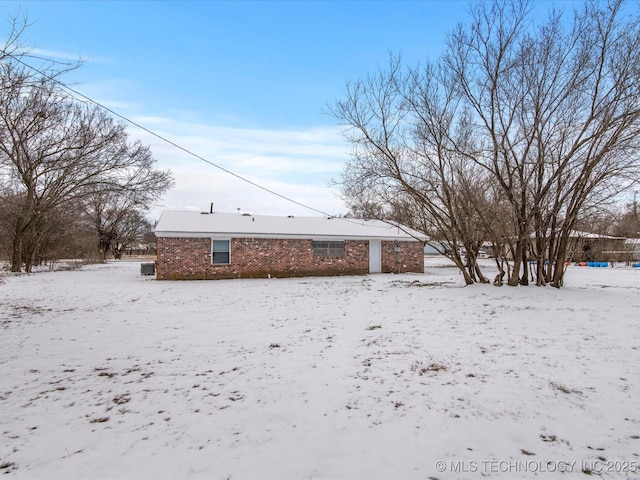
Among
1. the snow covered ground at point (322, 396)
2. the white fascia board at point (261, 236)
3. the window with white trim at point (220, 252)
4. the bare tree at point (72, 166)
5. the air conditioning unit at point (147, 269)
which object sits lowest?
the snow covered ground at point (322, 396)

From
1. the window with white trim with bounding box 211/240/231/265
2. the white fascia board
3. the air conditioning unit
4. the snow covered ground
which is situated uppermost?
the white fascia board

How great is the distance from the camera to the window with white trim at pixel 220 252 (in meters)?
17.3

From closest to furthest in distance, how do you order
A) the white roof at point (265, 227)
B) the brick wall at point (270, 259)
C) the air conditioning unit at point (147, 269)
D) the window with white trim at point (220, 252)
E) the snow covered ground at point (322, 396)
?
the snow covered ground at point (322, 396) < the brick wall at point (270, 259) < the white roof at point (265, 227) < the window with white trim at point (220, 252) < the air conditioning unit at point (147, 269)

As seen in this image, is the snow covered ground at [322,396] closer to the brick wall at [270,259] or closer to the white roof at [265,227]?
the brick wall at [270,259]

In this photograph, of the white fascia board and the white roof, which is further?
the white roof

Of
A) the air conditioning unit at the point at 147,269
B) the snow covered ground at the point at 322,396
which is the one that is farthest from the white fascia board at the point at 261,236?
the snow covered ground at the point at 322,396

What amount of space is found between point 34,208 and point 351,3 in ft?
63.5

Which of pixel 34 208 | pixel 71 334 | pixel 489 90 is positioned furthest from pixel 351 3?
pixel 34 208

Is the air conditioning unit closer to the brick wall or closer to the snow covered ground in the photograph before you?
the brick wall

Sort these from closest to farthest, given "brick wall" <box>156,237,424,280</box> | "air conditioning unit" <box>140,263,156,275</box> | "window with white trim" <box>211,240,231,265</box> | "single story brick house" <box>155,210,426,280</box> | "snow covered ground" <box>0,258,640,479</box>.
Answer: "snow covered ground" <box>0,258,640,479</box> → "brick wall" <box>156,237,424,280</box> → "single story brick house" <box>155,210,426,280</box> → "window with white trim" <box>211,240,231,265</box> → "air conditioning unit" <box>140,263,156,275</box>

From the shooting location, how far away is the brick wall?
16.6 m

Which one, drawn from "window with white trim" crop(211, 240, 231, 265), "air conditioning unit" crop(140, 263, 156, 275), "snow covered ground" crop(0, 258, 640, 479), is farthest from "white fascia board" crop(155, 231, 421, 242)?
"snow covered ground" crop(0, 258, 640, 479)

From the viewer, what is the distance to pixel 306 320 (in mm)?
7441

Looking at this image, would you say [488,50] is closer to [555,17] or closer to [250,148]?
[555,17]
